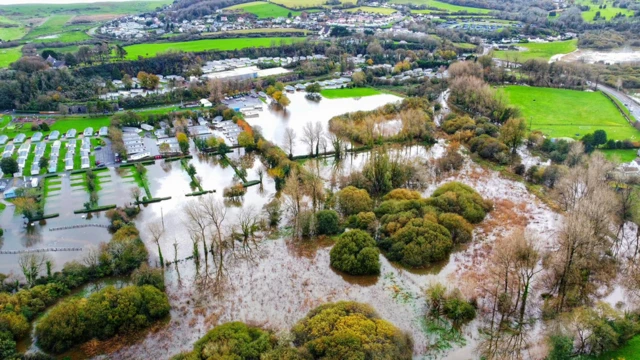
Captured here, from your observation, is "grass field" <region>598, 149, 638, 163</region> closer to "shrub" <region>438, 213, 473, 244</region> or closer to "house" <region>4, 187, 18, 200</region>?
"shrub" <region>438, 213, 473, 244</region>

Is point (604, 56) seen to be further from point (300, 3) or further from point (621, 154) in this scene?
point (300, 3)

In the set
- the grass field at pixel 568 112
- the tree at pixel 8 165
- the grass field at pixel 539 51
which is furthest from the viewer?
the grass field at pixel 539 51

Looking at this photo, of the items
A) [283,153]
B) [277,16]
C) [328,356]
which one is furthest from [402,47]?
[328,356]

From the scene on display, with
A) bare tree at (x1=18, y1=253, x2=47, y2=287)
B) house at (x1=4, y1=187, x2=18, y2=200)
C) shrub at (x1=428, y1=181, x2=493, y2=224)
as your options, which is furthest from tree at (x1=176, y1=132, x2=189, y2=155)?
shrub at (x1=428, y1=181, x2=493, y2=224)

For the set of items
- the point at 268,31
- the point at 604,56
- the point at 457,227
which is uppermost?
the point at 268,31

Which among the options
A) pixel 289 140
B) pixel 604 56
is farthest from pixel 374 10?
pixel 289 140

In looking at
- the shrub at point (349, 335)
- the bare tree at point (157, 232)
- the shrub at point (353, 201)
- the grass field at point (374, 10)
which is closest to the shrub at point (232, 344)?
the shrub at point (349, 335)

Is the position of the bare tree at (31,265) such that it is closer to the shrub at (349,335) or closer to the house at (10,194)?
the house at (10,194)
